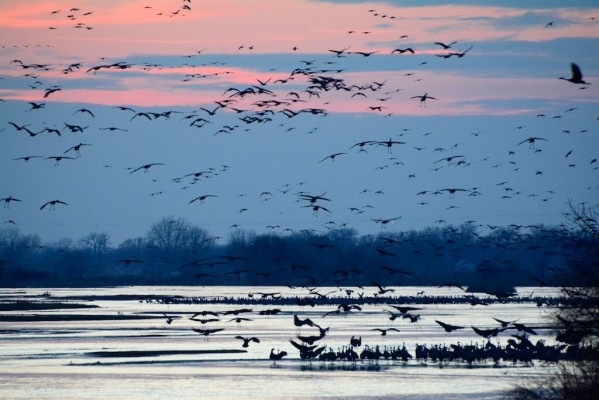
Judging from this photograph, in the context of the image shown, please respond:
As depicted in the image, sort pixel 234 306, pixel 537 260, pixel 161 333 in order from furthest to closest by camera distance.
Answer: pixel 537 260 → pixel 234 306 → pixel 161 333

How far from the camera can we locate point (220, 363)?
50781 millimetres

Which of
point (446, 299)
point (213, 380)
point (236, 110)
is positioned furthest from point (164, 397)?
point (446, 299)

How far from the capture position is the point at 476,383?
43469mm

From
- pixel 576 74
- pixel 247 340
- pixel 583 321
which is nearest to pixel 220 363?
pixel 247 340

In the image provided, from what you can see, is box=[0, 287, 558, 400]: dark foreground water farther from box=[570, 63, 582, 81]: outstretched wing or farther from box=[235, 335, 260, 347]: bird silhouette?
box=[570, 63, 582, 81]: outstretched wing

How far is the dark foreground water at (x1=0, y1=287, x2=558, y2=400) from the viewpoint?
41.6 meters

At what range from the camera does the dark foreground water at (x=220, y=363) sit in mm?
41562

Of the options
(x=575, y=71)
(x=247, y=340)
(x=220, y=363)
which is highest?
(x=575, y=71)

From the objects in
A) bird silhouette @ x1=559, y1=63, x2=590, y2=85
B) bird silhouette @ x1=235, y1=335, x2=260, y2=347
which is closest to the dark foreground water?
bird silhouette @ x1=235, y1=335, x2=260, y2=347

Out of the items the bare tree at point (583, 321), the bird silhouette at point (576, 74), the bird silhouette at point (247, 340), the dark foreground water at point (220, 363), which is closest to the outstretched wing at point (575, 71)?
the bird silhouette at point (576, 74)

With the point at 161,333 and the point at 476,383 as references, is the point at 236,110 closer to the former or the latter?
the point at 476,383

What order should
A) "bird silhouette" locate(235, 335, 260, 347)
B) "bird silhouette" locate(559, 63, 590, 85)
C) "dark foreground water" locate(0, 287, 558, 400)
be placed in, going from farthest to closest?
1. "bird silhouette" locate(235, 335, 260, 347)
2. "dark foreground water" locate(0, 287, 558, 400)
3. "bird silhouette" locate(559, 63, 590, 85)

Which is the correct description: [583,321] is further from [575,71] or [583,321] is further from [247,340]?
[247,340]

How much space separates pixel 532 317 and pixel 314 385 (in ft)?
130
